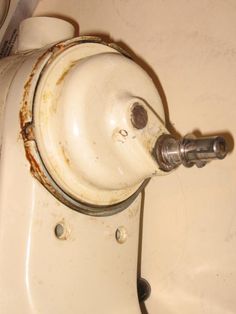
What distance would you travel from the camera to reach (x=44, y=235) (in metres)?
0.56

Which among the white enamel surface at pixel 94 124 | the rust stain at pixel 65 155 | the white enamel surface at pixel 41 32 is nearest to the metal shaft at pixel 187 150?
the white enamel surface at pixel 94 124

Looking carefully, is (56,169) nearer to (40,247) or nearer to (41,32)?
(40,247)

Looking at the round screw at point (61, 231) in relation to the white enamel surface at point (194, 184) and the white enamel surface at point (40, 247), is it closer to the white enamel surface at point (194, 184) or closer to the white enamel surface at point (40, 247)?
the white enamel surface at point (40, 247)

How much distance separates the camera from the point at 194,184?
741 mm

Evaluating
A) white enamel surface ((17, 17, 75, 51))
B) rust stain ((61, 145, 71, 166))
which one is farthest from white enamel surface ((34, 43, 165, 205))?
white enamel surface ((17, 17, 75, 51))

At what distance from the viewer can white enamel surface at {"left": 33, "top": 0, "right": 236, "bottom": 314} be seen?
701mm

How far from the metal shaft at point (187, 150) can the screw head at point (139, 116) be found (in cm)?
3

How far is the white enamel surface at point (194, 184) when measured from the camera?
70 centimetres

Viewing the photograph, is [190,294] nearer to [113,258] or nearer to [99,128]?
[113,258]

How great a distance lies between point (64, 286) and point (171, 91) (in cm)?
43

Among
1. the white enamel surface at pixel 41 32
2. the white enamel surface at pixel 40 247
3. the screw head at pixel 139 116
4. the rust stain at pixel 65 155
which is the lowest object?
the white enamel surface at pixel 40 247

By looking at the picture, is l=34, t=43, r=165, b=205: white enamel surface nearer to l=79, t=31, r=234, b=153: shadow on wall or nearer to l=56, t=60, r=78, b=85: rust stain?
l=56, t=60, r=78, b=85: rust stain

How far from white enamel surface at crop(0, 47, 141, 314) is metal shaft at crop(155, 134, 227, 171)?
159 millimetres

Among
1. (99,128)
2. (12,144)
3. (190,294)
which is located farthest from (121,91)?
(190,294)
